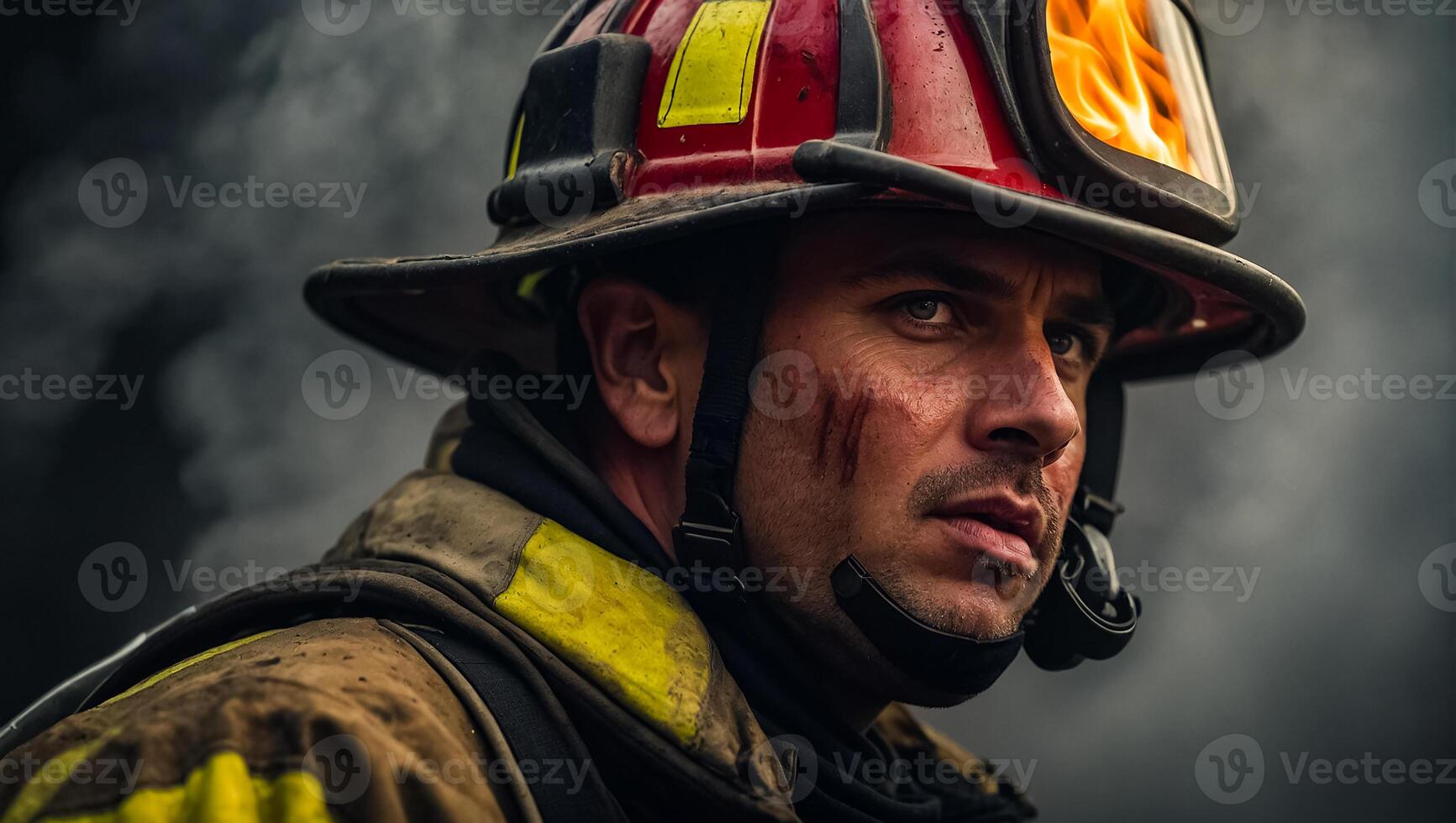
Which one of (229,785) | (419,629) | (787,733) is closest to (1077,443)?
(787,733)

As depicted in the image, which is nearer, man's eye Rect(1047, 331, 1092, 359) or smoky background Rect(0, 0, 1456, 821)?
man's eye Rect(1047, 331, 1092, 359)

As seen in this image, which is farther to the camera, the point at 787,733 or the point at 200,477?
the point at 200,477

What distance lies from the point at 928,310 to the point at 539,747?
1.03m

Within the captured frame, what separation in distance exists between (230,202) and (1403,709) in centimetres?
467

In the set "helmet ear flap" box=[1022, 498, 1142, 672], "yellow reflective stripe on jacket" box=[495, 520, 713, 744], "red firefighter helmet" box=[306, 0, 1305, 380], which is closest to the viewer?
"yellow reflective stripe on jacket" box=[495, 520, 713, 744]

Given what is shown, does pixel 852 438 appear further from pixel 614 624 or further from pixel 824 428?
pixel 614 624

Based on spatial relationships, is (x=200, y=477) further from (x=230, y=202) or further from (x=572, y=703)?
(x=572, y=703)

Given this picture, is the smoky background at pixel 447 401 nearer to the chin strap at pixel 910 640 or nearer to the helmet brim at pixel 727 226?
the helmet brim at pixel 727 226

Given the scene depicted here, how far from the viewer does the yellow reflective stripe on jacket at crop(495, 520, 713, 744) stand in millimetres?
1722

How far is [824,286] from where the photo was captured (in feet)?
6.73

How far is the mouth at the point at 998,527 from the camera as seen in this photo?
1.96 m

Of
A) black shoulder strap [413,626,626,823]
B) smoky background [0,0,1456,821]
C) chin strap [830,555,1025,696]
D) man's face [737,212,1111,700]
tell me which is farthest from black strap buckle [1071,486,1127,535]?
smoky background [0,0,1456,821]

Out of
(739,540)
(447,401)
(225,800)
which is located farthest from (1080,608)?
(447,401)

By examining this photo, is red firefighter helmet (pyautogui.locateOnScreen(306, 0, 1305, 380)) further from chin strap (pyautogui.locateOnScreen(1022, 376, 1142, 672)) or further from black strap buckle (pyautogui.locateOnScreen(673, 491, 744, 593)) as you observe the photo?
chin strap (pyautogui.locateOnScreen(1022, 376, 1142, 672))
